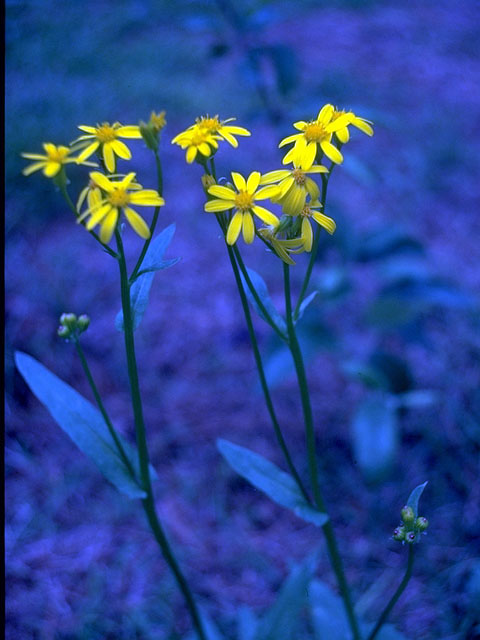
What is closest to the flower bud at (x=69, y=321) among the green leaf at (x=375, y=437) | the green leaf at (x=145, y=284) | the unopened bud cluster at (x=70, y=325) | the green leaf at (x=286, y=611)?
the unopened bud cluster at (x=70, y=325)

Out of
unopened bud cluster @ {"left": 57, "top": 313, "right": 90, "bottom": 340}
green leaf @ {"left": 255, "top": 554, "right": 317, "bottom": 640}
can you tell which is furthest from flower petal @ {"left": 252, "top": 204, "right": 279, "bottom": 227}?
green leaf @ {"left": 255, "top": 554, "right": 317, "bottom": 640}

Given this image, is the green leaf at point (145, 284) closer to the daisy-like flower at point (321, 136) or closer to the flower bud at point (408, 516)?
the daisy-like flower at point (321, 136)

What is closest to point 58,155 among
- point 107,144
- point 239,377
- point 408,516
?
point 107,144

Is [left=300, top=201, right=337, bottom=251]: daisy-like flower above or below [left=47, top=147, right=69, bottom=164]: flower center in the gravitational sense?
below

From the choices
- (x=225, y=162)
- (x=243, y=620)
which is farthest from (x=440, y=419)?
(x=225, y=162)

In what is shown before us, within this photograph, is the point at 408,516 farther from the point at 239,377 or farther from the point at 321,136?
the point at 239,377

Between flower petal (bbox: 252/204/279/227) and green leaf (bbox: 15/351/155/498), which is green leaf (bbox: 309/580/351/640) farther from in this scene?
flower petal (bbox: 252/204/279/227)

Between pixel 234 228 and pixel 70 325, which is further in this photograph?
pixel 70 325
